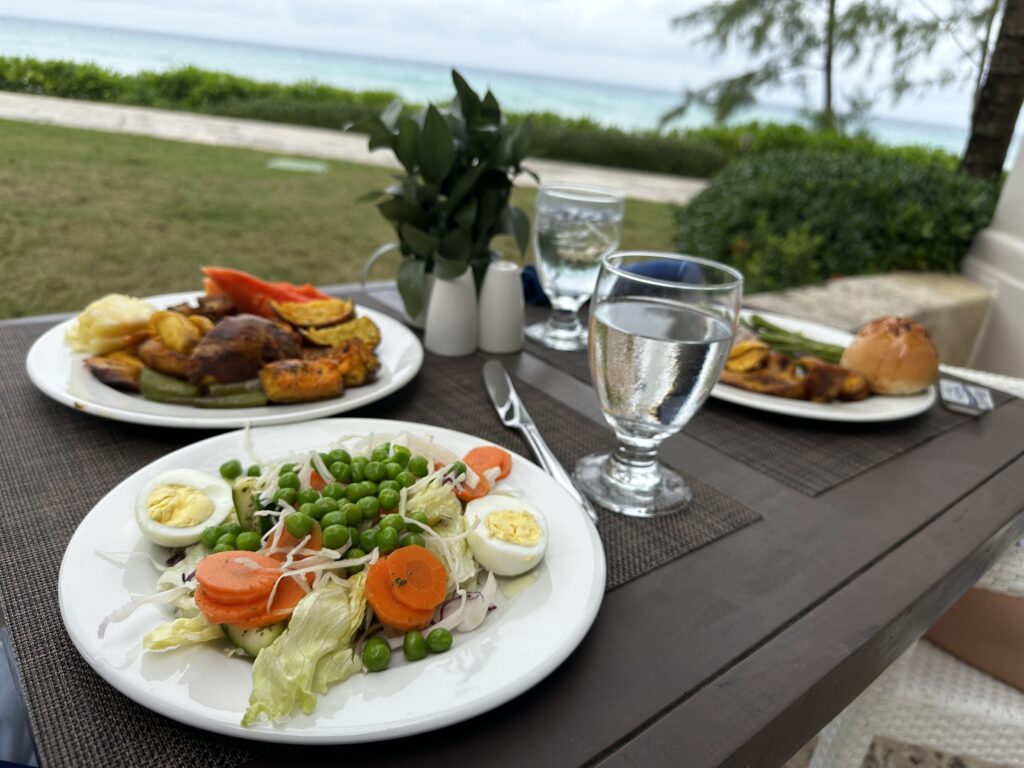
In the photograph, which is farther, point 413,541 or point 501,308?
point 501,308

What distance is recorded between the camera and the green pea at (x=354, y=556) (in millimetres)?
738

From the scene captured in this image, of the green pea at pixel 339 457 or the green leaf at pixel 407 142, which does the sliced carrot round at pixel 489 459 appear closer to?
the green pea at pixel 339 457

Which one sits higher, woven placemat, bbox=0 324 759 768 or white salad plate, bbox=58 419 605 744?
white salad plate, bbox=58 419 605 744

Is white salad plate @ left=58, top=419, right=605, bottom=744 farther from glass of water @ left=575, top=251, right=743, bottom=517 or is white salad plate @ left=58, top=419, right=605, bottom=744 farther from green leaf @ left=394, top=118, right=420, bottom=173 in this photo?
green leaf @ left=394, top=118, right=420, bottom=173

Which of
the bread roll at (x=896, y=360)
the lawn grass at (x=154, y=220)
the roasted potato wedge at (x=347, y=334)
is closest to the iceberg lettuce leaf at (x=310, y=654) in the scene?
the roasted potato wedge at (x=347, y=334)

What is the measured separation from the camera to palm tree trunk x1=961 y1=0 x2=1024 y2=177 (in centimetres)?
419

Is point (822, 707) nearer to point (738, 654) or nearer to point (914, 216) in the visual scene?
point (738, 654)

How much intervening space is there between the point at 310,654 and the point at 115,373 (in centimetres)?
76

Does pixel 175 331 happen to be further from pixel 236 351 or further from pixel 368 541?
pixel 368 541

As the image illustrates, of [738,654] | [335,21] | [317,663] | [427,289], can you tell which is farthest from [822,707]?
Answer: [335,21]

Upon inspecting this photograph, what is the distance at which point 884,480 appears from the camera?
1.17m

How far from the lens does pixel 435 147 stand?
1.49 m

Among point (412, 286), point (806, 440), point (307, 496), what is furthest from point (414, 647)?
point (412, 286)

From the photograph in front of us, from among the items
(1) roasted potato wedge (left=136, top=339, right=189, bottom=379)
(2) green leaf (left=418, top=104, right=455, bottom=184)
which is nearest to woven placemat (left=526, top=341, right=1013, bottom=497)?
(2) green leaf (left=418, top=104, right=455, bottom=184)
